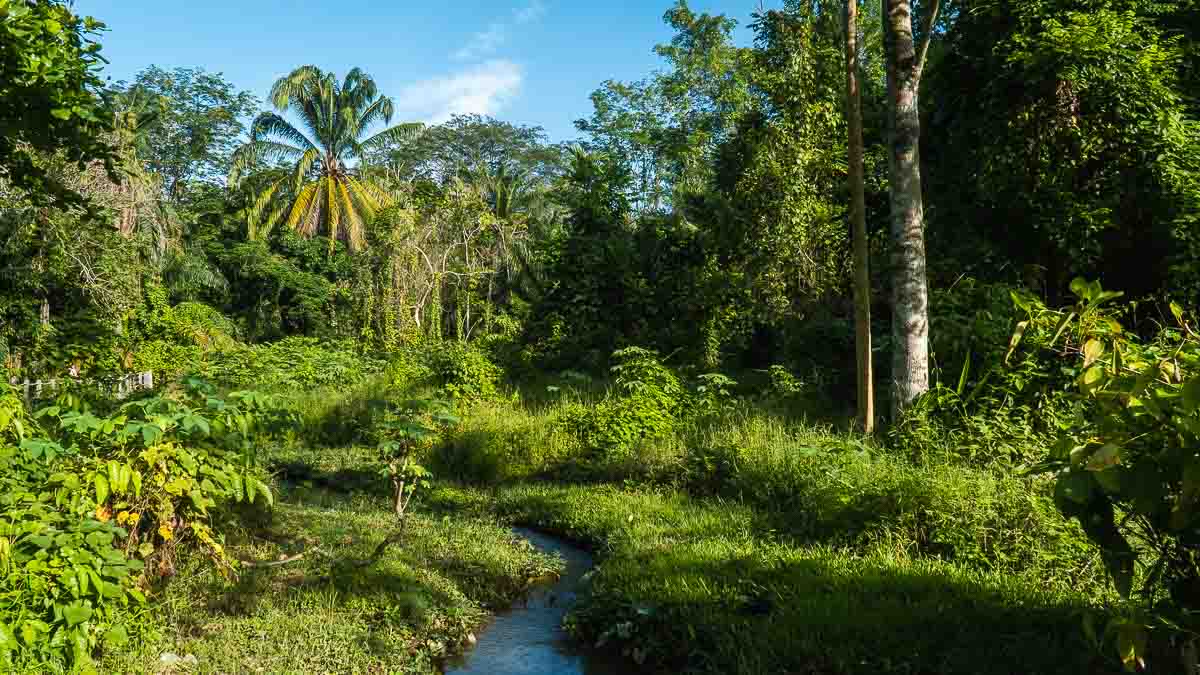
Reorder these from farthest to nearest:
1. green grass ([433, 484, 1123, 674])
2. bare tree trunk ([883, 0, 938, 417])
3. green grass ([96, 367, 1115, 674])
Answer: bare tree trunk ([883, 0, 938, 417]) < green grass ([96, 367, 1115, 674]) < green grass ([433, 484, 1123, 674])

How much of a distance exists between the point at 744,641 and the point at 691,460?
430 centimetres

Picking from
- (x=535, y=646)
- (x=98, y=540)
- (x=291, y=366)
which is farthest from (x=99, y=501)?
(x=291, y=366)

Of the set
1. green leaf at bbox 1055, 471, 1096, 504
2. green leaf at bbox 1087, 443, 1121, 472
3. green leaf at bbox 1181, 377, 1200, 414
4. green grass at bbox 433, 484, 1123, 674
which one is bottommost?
green grass at bbox 433, 484, 1123, 674

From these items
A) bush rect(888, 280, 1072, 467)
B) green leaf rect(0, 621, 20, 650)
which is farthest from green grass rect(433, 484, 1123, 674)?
green leaf rect(0, 621, 20, 650)

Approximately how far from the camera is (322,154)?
102 feet

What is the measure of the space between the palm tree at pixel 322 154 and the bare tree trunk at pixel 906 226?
25.1 meters

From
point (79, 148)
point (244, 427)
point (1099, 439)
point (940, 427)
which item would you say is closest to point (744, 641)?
point (1099, 439)

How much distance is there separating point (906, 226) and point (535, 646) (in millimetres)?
5092

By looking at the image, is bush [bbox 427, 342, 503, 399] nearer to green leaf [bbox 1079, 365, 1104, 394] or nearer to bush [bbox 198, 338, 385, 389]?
bush [bbox 198, 338, 385, 389]

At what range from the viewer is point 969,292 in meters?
9.44

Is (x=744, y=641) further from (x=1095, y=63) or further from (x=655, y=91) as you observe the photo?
(x=655, y=91)

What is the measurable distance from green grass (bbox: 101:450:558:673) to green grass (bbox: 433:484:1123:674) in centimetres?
89

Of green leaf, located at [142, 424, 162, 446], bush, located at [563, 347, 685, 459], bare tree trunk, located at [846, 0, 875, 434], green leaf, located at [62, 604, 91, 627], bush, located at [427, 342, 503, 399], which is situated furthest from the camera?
bush, located at [427, 342, 503, 399]

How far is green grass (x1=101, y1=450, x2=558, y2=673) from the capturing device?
4.29m
